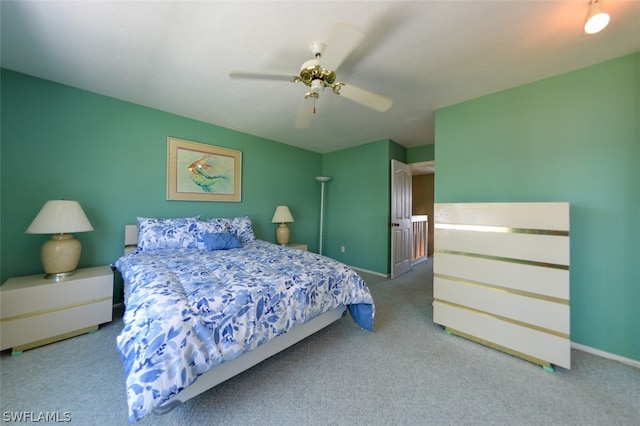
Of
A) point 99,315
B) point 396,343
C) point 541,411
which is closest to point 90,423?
point 99,315

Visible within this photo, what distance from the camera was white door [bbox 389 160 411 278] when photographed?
152 inches

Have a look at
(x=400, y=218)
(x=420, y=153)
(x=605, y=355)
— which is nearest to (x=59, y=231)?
(x=400, y=218)

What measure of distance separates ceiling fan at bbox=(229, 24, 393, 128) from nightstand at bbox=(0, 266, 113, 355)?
7.54 ft

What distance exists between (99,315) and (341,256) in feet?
11.7

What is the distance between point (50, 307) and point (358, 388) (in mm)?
2600

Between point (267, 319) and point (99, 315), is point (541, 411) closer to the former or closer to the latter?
point (267, 319)

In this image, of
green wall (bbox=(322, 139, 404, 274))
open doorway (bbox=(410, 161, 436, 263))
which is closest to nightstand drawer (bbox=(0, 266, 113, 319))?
green wall (bbox=(322, 139, 404, 274))

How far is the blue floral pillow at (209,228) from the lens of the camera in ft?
8.66

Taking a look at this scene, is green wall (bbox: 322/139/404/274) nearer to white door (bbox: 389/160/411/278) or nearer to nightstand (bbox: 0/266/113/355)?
white door (bbox: 389/160/411/278)

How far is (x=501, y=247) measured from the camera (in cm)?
191

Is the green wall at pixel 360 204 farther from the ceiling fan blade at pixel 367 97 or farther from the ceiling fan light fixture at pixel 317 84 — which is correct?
the ceiling fan light fixture at pixel 317 84

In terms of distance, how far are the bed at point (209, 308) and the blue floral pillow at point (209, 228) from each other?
3.4 inches

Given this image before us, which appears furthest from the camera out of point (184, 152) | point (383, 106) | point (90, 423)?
point (184, 152)

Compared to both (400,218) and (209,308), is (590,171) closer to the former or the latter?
(400,218)
